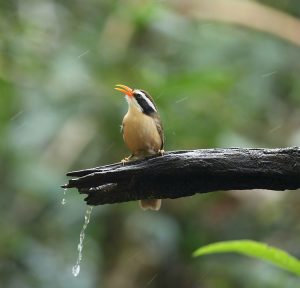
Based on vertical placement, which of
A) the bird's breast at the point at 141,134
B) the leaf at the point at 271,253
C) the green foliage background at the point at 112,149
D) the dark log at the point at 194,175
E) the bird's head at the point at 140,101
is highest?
the dark log at the point at 194,175

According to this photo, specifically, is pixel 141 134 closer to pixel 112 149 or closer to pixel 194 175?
pixel 194 175

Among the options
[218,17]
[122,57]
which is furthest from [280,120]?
[122,57]

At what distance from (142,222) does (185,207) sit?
1.54 ft

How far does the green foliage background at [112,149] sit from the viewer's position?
5719 millimetres

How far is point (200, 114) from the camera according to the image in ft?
19.9

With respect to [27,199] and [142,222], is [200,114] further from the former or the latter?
[27,199]

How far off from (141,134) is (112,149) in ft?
5.76

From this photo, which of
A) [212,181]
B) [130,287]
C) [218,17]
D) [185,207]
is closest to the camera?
[212,181]

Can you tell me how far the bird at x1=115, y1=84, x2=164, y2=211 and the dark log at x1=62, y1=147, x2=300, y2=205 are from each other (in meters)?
0.77

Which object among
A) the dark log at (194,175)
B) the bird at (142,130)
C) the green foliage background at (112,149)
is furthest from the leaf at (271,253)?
the green foliage background at (112,149)

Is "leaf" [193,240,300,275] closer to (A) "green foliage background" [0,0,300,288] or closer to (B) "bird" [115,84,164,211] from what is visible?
(B) "bird" [115,84,164,211]

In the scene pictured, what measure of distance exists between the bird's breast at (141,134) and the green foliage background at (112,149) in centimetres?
155

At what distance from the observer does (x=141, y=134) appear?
3920 millimetres

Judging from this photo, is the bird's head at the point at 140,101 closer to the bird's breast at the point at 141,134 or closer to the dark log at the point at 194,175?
the bird's breast at the point at 141,134
